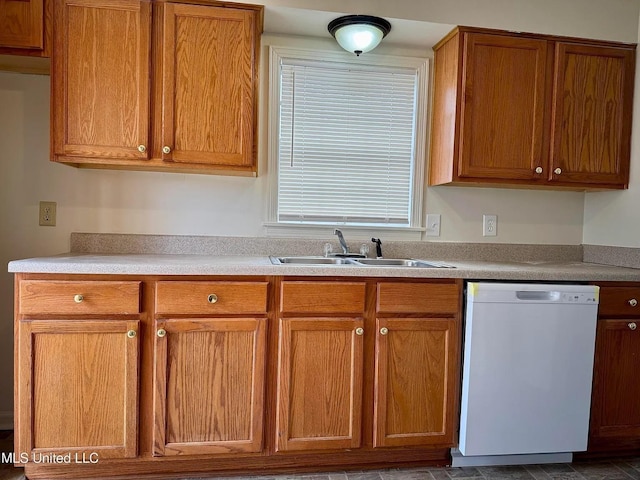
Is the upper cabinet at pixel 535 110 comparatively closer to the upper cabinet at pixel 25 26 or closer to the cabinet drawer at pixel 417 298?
the cabinet drawer at pixel 417 298

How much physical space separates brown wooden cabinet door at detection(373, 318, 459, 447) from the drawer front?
0.72 metres

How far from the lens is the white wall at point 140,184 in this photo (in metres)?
2.03

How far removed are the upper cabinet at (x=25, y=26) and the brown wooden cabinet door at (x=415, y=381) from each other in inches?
75.2

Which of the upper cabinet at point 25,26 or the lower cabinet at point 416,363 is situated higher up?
the upper cabinet at point 25,26

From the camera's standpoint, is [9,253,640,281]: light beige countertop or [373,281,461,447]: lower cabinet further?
[373,281,461,447]: lower cabinet

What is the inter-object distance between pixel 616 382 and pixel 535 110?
1365 millimetres

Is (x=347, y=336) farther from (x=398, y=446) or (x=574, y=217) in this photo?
(x=574, y=217)

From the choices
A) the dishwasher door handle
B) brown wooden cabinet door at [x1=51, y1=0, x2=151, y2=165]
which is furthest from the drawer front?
brown wooden cabinet door at [x1=51, y1=0, x2=151, y2=165]

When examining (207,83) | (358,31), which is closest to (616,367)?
(358,31)

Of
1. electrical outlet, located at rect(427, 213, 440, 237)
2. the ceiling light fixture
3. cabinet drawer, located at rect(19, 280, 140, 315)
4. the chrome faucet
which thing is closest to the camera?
cabinet drawer, located at rect(19, 280, 140, 315)

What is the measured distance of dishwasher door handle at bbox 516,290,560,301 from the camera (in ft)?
5.85

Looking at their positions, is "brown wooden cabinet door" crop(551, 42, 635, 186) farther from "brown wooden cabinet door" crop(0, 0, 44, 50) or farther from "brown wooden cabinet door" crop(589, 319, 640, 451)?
"brown wooden cabinet door" crop(0, 0, 44, 50)

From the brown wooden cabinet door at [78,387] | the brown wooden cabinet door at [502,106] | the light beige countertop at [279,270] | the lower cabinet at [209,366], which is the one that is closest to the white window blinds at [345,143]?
the brown wooden cabinet door at [502,106]

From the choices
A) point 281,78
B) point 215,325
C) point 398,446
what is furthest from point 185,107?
point 398,446
